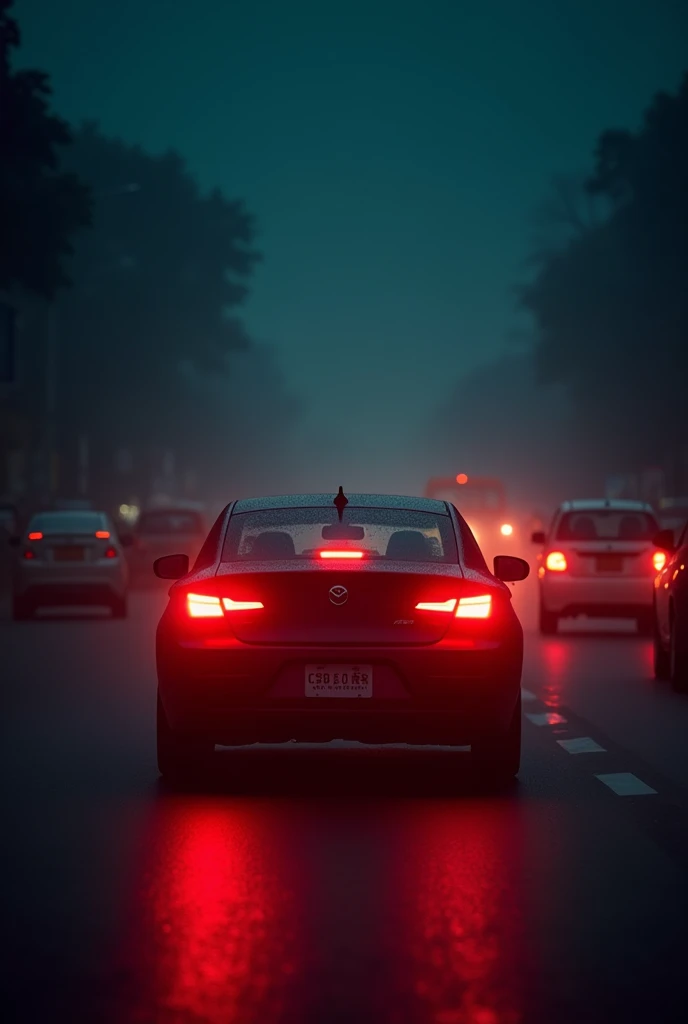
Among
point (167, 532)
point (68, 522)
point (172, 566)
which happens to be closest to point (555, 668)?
point (172, 566)

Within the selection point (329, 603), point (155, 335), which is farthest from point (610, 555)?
point (155, 335)

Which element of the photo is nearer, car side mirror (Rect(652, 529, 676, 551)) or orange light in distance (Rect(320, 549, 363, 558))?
orange light in distance (Rect(320, 549, 363, 558))

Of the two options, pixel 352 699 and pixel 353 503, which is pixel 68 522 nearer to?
pixel 353 503

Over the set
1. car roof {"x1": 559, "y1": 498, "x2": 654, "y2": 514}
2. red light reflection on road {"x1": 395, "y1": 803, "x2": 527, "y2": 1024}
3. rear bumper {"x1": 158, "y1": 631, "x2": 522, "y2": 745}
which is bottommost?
red light reflection on road {"x1": 395, "y1": 803, "x2": 527, "y2": 1024}

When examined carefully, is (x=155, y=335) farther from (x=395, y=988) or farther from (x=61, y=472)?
(x=395, y=988)

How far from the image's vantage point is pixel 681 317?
66750 mm

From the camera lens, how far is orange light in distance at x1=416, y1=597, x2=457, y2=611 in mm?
11148

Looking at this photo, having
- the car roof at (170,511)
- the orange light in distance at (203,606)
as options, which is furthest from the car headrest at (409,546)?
the car roof at (170,511)

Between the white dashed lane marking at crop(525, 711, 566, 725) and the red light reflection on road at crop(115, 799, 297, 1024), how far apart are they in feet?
17.5

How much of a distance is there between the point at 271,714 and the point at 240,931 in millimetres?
3520

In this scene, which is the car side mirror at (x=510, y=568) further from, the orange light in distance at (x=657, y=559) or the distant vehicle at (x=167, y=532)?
the distant vehicle at (x=167, y=532)

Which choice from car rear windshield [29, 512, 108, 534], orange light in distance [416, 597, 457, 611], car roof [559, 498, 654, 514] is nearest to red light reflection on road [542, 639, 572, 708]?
car roof [559, 498, 654, 514]

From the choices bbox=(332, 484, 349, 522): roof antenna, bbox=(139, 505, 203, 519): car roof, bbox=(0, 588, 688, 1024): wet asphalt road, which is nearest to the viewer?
bbox=(0, 588, 688, 1024): wet asphalt road

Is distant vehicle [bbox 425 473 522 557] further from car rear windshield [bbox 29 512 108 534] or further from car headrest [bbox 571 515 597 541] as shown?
car headrest [bbox 571 515 597 541]
